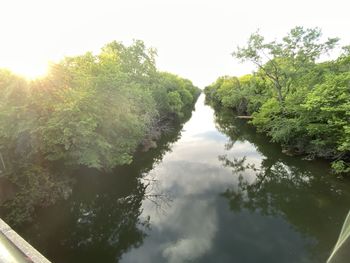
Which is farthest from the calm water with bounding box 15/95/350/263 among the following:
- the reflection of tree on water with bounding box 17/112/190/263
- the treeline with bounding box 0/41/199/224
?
the treeline with bounding box 0/41/199/224

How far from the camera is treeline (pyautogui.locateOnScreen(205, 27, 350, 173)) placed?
15.1 m

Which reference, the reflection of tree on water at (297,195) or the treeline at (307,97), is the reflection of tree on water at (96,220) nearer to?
the reflection of tree on water at (297,195)

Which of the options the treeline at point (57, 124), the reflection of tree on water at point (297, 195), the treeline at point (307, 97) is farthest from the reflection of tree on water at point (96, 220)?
the treeline at point (307, 97)

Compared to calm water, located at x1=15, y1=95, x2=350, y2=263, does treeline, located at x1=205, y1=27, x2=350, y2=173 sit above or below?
above

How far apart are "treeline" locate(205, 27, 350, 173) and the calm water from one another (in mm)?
1939

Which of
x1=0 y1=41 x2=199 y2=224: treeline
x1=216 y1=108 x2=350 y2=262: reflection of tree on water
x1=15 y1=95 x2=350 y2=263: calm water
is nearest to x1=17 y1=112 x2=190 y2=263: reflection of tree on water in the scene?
x1=15 y1=95 x2=350 y2=263: calm water

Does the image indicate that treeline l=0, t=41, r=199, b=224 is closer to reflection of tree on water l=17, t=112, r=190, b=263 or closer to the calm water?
reflection of tree on water l=17, t=112, r=190, b=263

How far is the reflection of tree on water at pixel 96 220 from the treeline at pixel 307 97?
38.3ft

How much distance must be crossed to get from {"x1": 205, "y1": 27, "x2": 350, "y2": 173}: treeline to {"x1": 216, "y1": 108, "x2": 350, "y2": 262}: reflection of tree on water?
144 cm

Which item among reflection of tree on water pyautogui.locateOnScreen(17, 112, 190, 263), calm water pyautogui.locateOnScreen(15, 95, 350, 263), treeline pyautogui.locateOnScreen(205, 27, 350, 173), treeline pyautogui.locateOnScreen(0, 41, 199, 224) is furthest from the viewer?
treeline pyautogui.locateOnScreen(205, 27, 350, 173)

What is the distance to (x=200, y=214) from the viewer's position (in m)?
12.3

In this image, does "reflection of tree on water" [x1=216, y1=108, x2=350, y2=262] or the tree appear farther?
the tree

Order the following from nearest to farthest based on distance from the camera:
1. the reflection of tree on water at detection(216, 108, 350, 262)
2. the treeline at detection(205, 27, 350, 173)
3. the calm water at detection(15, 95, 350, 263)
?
the calm water at detection(15, 95, 350, 263) < the reflection of tree on water at detection(216, 108, 350, 262) < the treeline at detection(205, 27, 350, 173)

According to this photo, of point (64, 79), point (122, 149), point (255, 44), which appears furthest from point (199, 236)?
point (255, 44)
